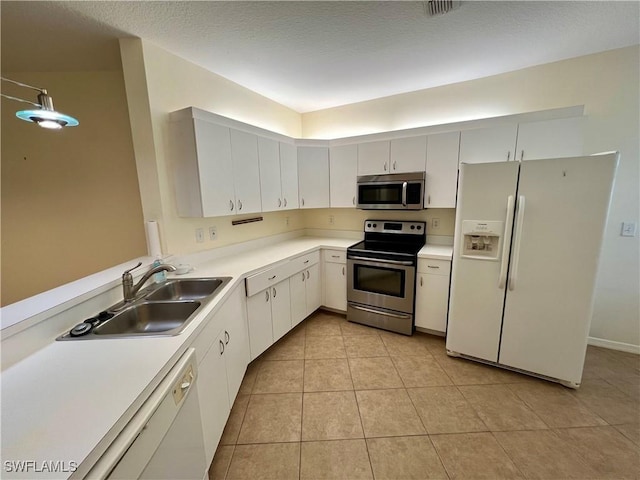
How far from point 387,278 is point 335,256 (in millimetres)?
660

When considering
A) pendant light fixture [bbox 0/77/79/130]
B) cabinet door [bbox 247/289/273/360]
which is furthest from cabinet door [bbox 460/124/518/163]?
pendant light fixture [bbox 0/77/79/130]

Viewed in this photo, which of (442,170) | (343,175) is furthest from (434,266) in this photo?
(343,175)

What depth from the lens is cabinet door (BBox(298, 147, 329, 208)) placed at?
3188 mm

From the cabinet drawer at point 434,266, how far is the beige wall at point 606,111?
1461 mm

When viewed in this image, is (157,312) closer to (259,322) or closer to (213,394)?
(213,394)

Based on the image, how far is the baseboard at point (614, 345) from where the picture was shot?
2.38m

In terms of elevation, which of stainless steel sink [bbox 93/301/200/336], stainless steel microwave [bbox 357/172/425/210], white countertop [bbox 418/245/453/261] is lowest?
stainless steel sink [bbox 93/301/200/336]

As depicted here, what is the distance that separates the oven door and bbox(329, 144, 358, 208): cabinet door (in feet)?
2.58

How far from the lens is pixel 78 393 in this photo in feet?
2.63

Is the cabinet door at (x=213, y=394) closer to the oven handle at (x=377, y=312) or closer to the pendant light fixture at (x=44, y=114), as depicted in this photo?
the pendant light fixture at (x=44, y=114)

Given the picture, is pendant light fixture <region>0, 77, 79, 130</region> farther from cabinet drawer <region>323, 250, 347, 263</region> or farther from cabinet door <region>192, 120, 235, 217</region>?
cabinet drawer <region>323, 250, 347, 263</region>

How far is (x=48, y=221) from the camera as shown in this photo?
2529 mm

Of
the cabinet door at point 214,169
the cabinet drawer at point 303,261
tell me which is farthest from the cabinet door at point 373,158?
the cabinet door at point 214,169

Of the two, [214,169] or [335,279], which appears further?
[335,279]
